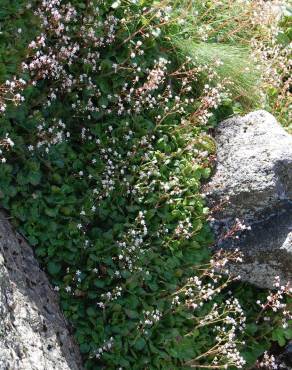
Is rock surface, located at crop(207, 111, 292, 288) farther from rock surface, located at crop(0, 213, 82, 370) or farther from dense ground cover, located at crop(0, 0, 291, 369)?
rock surface, located at crop(0, 213, 82, 370)

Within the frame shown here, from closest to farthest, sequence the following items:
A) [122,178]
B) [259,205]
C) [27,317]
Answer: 1. [27,317]
2. [122,178]
3. [259,205]

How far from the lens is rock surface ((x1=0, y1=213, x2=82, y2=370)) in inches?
143

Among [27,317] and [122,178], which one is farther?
[122,178]

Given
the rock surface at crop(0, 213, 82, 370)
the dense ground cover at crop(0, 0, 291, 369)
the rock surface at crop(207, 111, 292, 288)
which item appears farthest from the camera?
the rock surface at crop(207, 111, 292, 288)

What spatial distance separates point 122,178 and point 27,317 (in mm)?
1509

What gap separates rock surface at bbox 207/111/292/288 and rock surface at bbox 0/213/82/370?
5.25 ft

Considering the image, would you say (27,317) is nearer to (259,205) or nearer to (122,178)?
(122,178)

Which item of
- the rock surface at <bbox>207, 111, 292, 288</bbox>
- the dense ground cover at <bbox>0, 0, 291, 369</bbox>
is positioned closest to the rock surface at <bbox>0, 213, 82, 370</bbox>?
the dense ground cover at <bbox>0, 0, 291, 369</bbox>

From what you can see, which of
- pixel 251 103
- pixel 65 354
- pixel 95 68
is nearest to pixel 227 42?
pixel 251 103

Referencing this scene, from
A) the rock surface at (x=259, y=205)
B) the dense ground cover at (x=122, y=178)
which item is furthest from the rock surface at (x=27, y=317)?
the rock surface at (x=259, y=205)

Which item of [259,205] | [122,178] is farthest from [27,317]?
[259,205]

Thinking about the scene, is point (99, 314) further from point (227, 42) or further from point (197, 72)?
point (227, 42)

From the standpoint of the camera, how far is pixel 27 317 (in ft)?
12.8

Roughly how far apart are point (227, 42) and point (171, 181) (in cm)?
204
